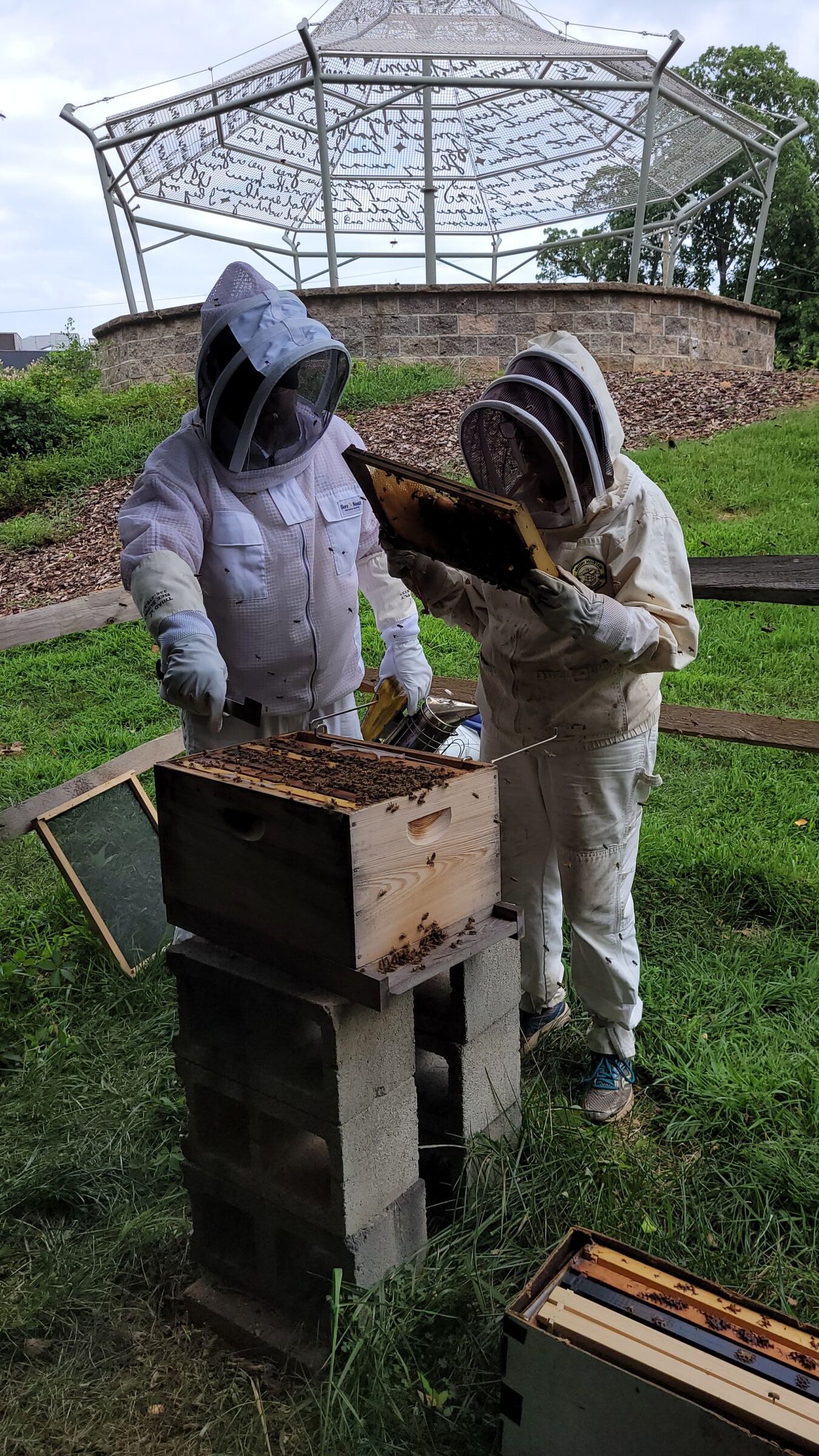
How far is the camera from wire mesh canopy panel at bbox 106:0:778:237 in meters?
11.9

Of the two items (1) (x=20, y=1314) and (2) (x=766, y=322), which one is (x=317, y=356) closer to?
(1) (x=20, y=1314)

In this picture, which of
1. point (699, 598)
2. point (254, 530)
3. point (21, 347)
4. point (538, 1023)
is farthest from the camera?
point (21, 347)

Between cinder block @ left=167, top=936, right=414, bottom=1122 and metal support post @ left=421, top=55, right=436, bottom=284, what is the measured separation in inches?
484

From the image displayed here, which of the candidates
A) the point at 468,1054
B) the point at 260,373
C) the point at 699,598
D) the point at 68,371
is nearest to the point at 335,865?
the point at 468,1054

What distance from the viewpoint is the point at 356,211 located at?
1556cm

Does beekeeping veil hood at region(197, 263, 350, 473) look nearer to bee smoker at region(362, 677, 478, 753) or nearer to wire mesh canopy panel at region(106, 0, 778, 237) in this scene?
bee smoker at region(362, 677, 478, 753)

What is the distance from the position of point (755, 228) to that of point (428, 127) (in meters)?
20.8

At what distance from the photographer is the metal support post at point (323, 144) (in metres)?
11.0

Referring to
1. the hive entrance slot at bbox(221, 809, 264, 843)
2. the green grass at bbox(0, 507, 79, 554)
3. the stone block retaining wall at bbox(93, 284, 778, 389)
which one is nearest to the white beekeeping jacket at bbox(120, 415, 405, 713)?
the hive entrance slot at bbox(221, 809, 264, 843)

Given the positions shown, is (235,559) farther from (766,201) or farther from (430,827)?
(766,201)

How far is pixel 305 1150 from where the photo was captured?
2.10 metres

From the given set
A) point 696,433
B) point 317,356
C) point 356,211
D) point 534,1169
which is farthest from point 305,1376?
point 356,211

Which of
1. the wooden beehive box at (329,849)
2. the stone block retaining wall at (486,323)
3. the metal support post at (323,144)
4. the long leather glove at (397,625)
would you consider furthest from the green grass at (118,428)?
the wooden beehive box at (329,849)

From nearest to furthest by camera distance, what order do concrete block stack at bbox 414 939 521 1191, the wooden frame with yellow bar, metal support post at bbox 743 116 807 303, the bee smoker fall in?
concrete block stack at bbox 414 939 521 1191
the bee smoker
the wooden frame with yellow bar
metal support post at bbox 743 116 807 303
